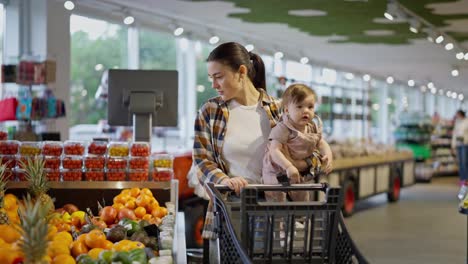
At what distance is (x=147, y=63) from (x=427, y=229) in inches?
223

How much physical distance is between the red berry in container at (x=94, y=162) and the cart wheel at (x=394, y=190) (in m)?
11.8

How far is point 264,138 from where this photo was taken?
12.7 ft

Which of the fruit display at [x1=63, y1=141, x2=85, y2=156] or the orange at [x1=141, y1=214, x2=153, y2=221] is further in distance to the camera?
the fruit display at [x1=63, y1=141, x2=85, y2=156]

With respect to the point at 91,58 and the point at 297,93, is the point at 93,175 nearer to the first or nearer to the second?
the point at 297,93

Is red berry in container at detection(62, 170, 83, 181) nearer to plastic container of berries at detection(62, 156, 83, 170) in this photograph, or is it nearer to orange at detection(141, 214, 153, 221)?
plastic container of berries at detection(62, 156, 83, 170)

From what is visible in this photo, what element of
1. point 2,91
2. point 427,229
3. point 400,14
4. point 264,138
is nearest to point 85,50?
point 2,91

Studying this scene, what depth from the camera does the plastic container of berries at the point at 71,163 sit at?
518cm

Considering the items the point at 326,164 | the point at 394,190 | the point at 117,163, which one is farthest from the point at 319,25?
the point at 326,164

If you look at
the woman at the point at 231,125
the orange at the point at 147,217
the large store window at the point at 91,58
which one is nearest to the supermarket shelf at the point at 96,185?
the orange at the point at 147,217

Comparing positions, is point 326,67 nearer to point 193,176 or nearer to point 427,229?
point 427,229

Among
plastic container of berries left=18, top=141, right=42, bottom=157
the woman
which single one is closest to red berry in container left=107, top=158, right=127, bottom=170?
plastic container of berries left=18, top=141, right=42, bottom=157

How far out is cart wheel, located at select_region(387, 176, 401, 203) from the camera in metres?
16.4

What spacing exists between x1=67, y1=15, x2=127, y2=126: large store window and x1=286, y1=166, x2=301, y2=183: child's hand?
881 centimetres

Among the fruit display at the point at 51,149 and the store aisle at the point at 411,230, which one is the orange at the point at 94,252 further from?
the store aisle at the point at 411,230
